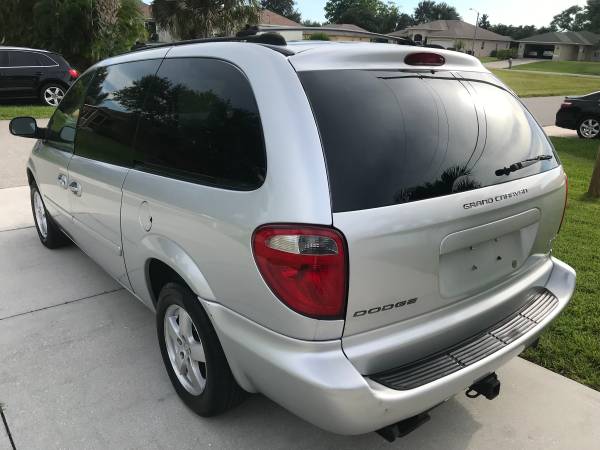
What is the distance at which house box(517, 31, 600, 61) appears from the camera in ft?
302

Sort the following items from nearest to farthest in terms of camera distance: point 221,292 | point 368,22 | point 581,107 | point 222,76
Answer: point 221,292, point 222,76, point 581,107, point 368,22

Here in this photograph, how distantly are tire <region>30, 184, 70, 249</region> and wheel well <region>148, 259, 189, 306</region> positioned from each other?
2160 millimetres

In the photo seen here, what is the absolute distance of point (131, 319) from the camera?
11.7 feet

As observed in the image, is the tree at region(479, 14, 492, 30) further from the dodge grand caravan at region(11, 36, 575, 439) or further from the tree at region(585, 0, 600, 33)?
the dodge grand caravan at region(11, 36, 575, 439)

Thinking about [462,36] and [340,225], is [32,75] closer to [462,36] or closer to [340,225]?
[340,225]

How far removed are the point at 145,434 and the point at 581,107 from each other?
Result: 44.7ft

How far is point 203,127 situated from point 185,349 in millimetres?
1118

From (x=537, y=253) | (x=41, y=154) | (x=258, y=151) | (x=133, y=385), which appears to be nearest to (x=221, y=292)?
(x=258, y=151)

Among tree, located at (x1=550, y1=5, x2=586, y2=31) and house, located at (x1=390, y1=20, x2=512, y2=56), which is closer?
house, located at (x1=390, y1=20, x2=512, y2=56)

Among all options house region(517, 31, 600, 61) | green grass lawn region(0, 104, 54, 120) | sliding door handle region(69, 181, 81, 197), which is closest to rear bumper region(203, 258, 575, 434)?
sliding door handle region(69, 181, 81, 197)

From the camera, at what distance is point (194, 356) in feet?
8.11

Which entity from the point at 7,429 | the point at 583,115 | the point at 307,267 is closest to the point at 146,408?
the point at 7,429

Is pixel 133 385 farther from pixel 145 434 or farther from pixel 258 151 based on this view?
pixel 258 151

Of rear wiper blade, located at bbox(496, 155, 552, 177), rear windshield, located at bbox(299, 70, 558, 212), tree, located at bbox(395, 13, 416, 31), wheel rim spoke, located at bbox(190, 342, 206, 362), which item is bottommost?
wheel rim spoke, located at bbox(190, 342, 206, 362)
